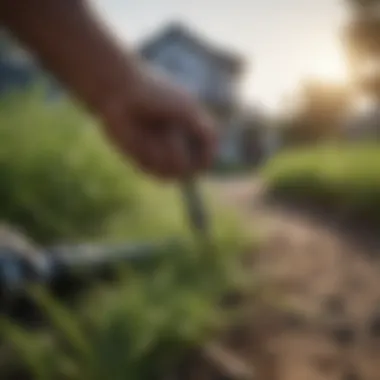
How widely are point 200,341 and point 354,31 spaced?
116 cm

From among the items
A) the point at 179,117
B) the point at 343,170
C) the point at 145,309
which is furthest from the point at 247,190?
the point at 179,117

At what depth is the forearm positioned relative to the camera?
24cm

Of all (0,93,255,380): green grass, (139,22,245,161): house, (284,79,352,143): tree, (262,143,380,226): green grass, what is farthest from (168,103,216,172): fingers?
(139,22,245,161): house

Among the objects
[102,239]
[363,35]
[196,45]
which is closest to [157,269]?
[102,239]

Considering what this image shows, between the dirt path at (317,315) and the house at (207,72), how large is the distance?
3.38ft

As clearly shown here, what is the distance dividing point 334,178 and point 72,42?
92 centimetres

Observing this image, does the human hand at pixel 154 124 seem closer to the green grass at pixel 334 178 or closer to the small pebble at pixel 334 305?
the small pebble at pixel 334 305

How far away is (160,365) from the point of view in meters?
0.35

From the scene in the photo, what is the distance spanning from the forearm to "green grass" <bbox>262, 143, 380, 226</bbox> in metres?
0.64

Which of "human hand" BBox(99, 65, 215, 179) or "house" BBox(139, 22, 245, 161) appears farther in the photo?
"house" BBox(139, 22, 245, 161)

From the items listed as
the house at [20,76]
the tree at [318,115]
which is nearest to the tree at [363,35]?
the tree at [318,115]

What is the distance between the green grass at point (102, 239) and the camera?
34 cm

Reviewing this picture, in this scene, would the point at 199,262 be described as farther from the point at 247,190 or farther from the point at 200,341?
the point at 247,190

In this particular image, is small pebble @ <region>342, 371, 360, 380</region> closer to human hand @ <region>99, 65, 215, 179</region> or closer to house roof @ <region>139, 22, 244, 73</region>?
human hand @ <region>99, 65, 215, 179</region>
